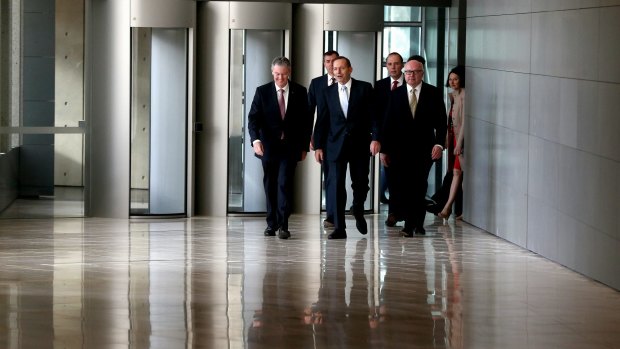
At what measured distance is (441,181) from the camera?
58.4ft

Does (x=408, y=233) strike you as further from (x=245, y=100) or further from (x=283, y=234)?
(x=245, y=100)

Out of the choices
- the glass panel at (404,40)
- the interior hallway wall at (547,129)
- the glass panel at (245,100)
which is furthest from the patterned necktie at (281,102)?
the glass panel at (404,40)

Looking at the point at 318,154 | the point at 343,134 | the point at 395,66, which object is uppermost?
the point at 395,66

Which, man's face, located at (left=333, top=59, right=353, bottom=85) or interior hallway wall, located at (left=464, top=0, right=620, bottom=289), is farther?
man's face, located at (left=333, top=59, right=353, bottom=85)

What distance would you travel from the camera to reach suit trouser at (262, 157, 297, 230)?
45.2 feet

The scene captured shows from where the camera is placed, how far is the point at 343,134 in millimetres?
13797

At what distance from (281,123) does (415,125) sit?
138cm

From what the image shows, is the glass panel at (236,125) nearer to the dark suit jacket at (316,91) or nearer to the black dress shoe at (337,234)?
the dark suit jacket at (316,91)

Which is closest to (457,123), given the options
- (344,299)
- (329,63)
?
(329,63)

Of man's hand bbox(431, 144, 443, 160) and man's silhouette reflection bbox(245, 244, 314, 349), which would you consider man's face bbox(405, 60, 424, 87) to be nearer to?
man's hand bbox(431, 144, 443, 160)

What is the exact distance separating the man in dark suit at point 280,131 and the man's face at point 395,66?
157 centimetres

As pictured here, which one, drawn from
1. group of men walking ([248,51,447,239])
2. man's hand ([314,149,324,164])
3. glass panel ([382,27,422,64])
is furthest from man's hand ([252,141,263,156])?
glass panel ([382,27,422,64])

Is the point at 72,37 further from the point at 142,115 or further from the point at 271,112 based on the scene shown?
the point at 271,112

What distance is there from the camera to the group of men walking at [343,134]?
45.4ft
